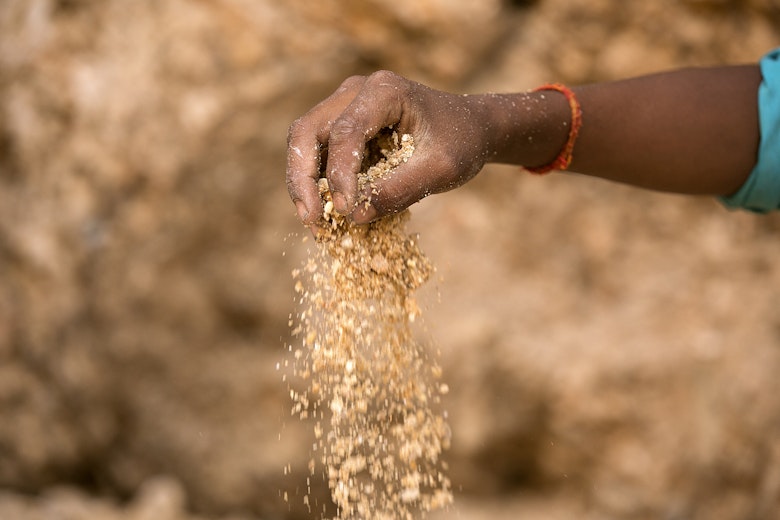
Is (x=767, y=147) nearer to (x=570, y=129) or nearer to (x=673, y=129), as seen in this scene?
(x=673, y=129)

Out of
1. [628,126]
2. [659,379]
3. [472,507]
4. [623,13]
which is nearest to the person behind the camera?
[628,126]

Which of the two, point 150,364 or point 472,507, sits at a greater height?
point 150,364

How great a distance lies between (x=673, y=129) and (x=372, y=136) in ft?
1.83

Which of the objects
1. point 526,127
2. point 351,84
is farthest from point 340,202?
point 526,127

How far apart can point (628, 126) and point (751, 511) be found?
1412 millimetres

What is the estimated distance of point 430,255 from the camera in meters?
2.25

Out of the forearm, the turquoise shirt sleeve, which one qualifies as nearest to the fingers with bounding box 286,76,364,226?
the forearm

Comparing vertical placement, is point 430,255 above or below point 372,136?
above

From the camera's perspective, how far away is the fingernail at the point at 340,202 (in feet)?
3.24

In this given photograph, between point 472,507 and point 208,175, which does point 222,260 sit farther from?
point 472,507

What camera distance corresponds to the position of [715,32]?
2.06 metres

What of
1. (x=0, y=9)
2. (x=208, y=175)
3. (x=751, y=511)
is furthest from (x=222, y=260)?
(x=751, y=511)

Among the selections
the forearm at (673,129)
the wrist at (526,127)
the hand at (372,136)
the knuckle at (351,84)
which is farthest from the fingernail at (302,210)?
the forearm at (673,129)

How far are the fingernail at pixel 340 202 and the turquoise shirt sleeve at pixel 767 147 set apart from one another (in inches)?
28.2
